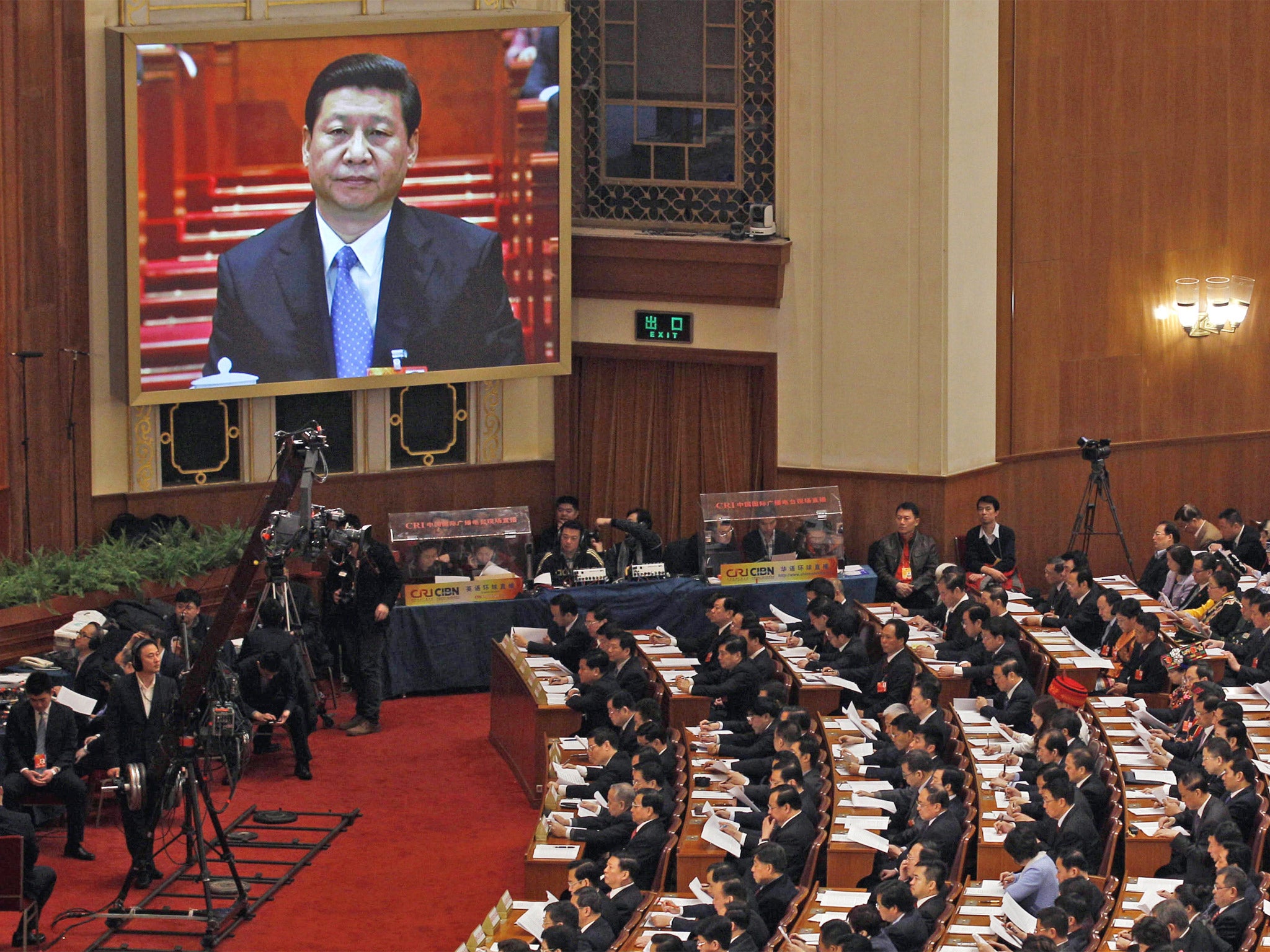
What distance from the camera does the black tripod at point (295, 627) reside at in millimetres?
14242

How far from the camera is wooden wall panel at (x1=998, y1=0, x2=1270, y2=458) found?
1780cm

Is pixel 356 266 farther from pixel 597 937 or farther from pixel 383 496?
pixel 597 937

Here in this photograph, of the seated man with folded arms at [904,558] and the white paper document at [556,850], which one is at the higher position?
the seated man with folded arms at [904,558]

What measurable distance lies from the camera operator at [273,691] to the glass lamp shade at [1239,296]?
10.1 metres

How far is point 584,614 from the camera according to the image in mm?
15047

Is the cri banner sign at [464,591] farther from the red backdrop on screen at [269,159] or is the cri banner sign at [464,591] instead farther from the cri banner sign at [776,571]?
the red backdrop on screen at [269,159]

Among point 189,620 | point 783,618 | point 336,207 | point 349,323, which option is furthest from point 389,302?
point 783,618

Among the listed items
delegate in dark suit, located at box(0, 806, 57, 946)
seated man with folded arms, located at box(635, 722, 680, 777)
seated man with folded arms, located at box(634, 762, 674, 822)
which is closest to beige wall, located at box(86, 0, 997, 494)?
seated man with folded arms, located at box(635, 722, 680, 777)

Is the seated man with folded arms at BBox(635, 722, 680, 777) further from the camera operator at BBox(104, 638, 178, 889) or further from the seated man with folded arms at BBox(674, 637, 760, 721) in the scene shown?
the camera operator at BBox(104, 638, 178, 889)

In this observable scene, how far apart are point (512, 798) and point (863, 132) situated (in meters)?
6.81

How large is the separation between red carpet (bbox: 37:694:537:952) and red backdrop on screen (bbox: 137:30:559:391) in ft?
11.7

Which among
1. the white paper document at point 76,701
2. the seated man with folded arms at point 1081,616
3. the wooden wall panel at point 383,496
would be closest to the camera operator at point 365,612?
the wooden wall panel at point 383,496

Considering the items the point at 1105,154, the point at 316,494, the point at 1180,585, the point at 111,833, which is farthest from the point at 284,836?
the point at 1105,154

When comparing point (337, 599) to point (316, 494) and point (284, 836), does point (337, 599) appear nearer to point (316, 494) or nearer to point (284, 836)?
point (316, 494)
